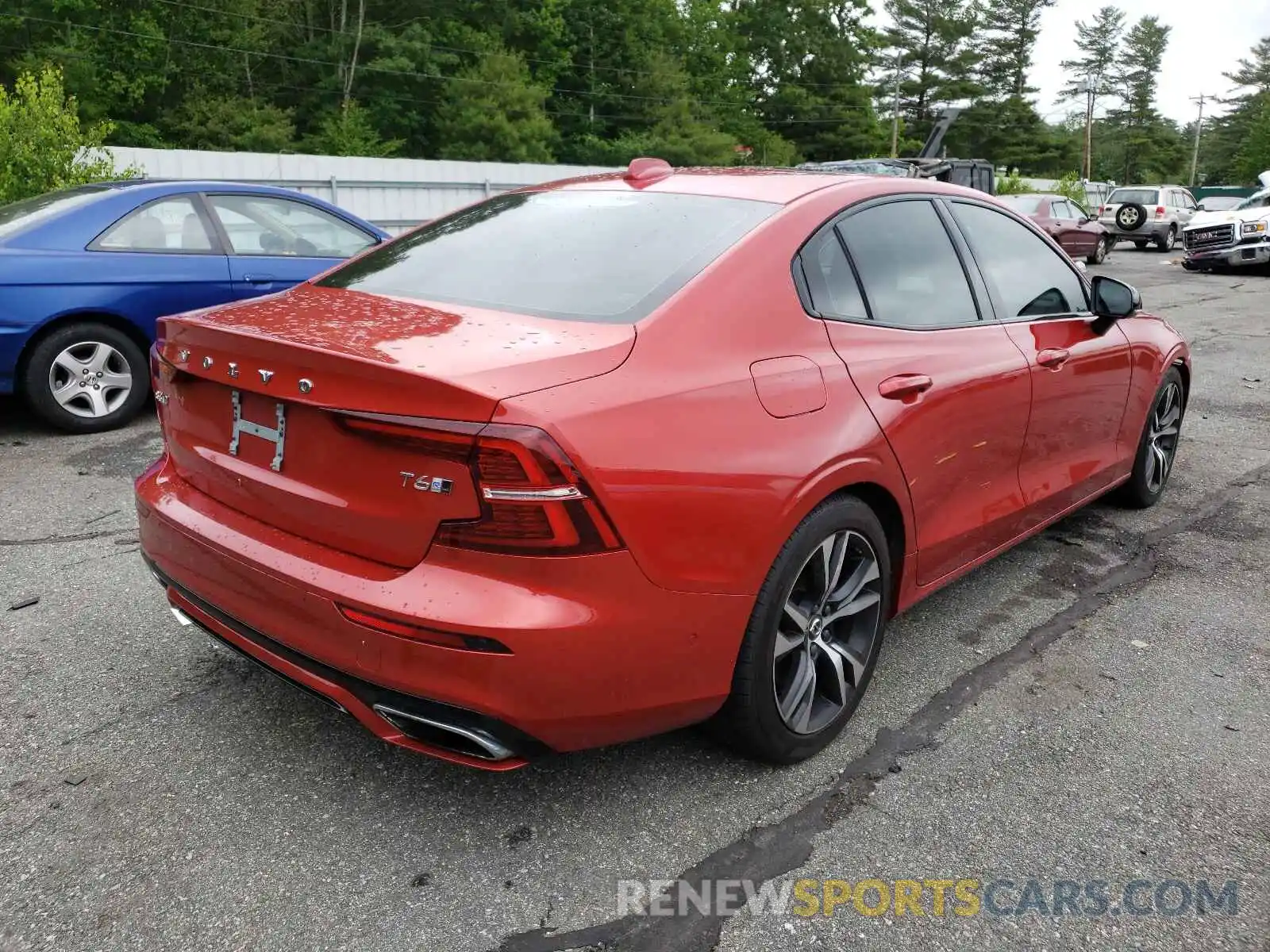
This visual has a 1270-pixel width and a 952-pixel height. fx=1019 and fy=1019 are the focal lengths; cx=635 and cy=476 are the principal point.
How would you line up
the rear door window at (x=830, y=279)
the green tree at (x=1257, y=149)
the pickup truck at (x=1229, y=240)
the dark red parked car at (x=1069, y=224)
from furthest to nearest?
1. the green tree at (x=1257, y=149)
2. the dark red parked car at (x=1069, y=224)
3. the pickup truck at (x=1229, y=240)
4. the rear door window at (x=830, y=279)

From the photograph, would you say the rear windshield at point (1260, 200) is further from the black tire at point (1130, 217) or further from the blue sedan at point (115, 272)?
the blue sedan at point (115, 272)

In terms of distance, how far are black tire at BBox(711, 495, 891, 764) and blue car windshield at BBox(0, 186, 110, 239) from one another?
5.30 metres

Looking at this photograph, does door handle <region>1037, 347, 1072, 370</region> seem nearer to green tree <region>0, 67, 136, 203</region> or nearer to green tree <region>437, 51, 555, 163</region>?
green tree <region>0, 67, 136, 203</region>

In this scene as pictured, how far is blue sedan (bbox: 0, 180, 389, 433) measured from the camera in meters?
5.66

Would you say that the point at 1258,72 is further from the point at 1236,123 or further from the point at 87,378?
the point at 87,378

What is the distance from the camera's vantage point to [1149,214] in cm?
2745

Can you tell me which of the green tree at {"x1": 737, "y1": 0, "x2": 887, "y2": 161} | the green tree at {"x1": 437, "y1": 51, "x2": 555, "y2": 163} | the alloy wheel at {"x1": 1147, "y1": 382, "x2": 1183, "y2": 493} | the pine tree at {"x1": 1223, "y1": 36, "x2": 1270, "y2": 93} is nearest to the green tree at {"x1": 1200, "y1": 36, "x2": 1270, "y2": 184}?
the pine tree at {"x1": 1223, "y1": 36, "x2": 1270, "y2": 93}

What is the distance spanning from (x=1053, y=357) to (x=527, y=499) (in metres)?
2.44

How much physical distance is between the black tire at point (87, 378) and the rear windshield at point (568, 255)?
3410 mm

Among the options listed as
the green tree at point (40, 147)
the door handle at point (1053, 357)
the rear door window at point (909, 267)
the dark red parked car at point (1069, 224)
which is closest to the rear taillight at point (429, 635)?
the rear door window at point (909, 267)

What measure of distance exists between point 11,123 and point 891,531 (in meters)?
9.15

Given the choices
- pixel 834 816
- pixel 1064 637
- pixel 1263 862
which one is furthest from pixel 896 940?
pixel 1064 637

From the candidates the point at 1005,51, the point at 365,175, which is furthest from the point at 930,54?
the point at 365,175

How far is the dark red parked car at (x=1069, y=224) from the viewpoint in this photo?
21.3m
